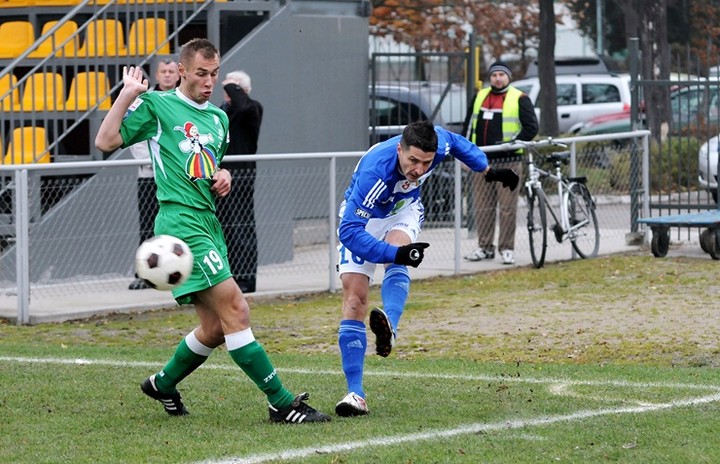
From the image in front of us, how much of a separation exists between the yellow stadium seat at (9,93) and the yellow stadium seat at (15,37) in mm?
655

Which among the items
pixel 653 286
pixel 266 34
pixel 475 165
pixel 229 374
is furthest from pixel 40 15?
pixel 475 165

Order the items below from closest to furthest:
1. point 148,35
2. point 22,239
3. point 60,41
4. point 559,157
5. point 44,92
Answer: point 22,239, point 44,92, point 559,157, point 148,35, point 60,41

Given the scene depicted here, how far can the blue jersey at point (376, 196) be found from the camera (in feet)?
24.6

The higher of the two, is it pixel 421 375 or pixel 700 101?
pixel 700 101

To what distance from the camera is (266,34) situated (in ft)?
54.3

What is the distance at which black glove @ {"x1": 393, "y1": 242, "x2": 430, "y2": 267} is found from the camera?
7.31m

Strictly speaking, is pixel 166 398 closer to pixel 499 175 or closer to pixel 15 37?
pixel 499 175

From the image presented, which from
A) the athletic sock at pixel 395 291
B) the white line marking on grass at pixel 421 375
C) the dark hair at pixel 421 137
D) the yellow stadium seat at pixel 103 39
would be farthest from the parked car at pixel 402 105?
the dark hair at pixel 421 137

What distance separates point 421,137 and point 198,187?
117 cm

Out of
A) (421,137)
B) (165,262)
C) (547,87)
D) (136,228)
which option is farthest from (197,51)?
(547,87)

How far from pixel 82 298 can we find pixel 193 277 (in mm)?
5843

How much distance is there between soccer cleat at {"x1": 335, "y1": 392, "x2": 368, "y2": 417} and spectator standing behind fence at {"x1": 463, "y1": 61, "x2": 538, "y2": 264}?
7.92 metres

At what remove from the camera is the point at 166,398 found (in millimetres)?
7789

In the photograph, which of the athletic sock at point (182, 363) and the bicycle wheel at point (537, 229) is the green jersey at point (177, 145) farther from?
the bicycle wheel at point (537, 229)
